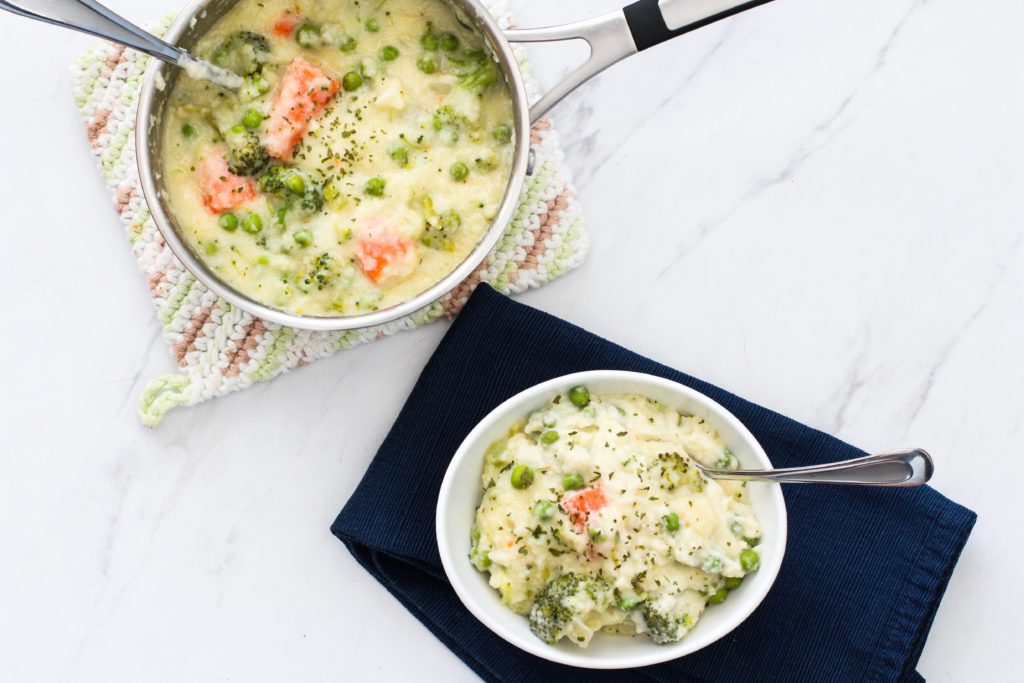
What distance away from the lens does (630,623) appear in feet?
8.05

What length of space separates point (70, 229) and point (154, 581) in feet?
4.02

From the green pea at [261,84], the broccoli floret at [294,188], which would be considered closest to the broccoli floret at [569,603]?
the broccoli floret at [294,188]

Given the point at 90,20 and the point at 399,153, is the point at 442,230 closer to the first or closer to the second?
the point at 399,153

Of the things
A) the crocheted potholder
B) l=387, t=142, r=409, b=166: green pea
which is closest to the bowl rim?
l=387, t=142, r=409, b=166: green pea

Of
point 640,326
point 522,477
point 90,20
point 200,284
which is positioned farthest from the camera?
point 640,326

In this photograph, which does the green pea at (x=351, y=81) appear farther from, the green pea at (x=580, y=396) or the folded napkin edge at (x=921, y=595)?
the folded napkin edge at (x=921, y=595)

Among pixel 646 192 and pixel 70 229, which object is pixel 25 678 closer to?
pixel 70 229

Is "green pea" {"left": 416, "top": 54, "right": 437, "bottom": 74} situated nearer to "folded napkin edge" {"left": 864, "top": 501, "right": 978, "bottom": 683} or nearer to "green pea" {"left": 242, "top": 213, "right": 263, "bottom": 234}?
"green pea" {"left": 242, "top": 213, "right": 263, "bottom": 234}

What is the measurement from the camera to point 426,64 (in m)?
2.56

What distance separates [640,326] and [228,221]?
1.36 metres

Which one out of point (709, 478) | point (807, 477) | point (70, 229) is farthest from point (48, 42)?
point (807, 477)

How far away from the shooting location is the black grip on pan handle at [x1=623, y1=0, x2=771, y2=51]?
2.31 meters

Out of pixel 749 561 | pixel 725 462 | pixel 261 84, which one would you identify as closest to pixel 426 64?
pixel 261 84

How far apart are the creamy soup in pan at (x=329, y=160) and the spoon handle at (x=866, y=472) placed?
1.03 meters
